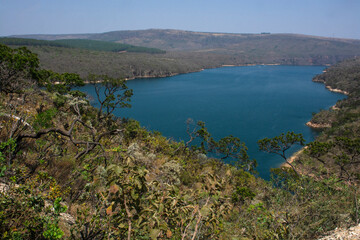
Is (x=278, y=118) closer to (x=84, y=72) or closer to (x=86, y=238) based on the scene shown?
(x=86, y=238)

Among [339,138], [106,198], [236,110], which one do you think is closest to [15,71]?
[106,198]

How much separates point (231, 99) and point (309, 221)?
5110 cm

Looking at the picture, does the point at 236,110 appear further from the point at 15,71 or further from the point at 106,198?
the point at 106,198

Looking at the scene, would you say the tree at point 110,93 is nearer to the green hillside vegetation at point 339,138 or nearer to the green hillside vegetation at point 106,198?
the green hillside vegetation at point 106,198

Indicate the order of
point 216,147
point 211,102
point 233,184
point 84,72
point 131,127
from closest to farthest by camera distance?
point 233,184 < point 131,127 < point 216,147 < point 211,102 < point 84,72

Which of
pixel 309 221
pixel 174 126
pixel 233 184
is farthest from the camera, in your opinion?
pixel 174 126

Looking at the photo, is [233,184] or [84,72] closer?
[233,184]

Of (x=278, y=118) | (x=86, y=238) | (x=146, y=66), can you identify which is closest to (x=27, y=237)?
(x=86, y=238)

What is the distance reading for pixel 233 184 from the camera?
39.1 ft

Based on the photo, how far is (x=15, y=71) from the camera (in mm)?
11109

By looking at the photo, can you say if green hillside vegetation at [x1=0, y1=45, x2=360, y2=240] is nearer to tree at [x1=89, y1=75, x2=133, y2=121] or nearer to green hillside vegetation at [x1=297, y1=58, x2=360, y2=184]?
green hillside vegetation at [x1=297, y1=58, x2=360, y2=184]

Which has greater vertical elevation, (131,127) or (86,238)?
(86,238)

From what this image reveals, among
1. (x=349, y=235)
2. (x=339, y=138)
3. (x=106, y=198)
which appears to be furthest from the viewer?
(x=339, y=138)

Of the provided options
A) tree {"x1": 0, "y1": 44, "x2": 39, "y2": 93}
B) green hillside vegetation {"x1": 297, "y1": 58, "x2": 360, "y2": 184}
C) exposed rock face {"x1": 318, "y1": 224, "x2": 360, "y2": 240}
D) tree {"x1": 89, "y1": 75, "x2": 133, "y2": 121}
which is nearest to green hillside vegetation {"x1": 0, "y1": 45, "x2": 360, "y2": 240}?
exposed rock face {"x1": 318, "y1": 224, "x2": 360, "y2": 240}
